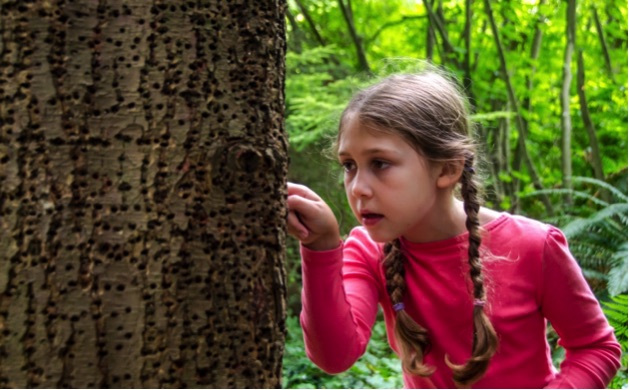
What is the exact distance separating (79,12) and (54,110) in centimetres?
19

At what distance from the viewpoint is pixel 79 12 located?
54.1 inches

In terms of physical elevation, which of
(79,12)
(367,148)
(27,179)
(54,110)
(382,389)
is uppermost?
(79,12)

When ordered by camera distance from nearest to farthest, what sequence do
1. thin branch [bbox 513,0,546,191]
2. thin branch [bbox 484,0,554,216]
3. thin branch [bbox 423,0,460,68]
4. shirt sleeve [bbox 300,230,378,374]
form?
shirt sleeve [bbox 300,230,378,374] → thin branch [bbox 484,0,554,216] → thin branch [bbox 423,0,460,68] → thin branch [bbox 513,0,546,191]

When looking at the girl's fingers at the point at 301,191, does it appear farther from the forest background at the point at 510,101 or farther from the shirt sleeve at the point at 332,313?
the forest background at the point at 510,101

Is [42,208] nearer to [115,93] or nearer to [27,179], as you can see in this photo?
[27,179]

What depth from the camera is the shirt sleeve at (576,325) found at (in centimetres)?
248

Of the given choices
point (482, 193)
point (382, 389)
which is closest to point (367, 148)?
point (482, 193)

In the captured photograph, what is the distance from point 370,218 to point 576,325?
32.7 inches

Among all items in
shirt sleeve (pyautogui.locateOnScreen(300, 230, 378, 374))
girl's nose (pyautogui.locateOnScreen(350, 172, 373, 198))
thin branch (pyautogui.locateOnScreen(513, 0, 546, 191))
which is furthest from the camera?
thin branch (pyautogui.locateOnScreen(513, 0, 546, 191))

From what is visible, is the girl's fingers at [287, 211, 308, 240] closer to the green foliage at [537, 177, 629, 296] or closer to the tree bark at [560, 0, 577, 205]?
the green foliage at [537, 177, 629, 296]

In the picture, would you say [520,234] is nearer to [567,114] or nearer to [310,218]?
[310,218]

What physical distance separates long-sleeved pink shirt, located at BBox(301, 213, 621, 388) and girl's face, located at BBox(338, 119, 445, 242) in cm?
29

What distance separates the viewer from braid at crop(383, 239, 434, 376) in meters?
2.50

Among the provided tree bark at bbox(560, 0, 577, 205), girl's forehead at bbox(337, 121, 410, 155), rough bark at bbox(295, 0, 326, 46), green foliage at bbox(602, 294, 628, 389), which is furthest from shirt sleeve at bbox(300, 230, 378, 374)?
rough bark at bbox(295, 0, 326, 46)
